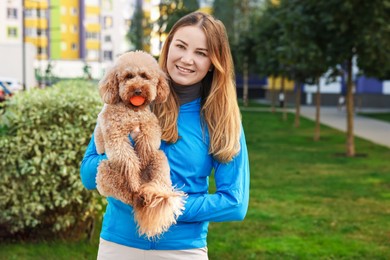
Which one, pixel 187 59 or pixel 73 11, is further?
pixel 73 11

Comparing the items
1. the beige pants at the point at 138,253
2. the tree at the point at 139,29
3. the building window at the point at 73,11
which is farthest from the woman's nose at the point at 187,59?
the building window at the point at 73,11

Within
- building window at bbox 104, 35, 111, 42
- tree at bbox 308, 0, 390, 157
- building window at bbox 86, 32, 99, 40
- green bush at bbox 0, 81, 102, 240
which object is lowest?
green bush at bbox 0, 81, 102, 240

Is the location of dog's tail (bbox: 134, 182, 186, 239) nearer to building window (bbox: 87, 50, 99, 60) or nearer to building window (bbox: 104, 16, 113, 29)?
building window (bbox: 104, 16, 113, 29)

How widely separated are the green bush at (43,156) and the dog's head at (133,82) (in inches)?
150

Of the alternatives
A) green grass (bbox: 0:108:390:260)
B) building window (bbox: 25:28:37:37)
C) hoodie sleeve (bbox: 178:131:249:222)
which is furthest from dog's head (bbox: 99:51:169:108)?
building window (bbox: 25:28:37:37)

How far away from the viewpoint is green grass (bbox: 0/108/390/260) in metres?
6.47

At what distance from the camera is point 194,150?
2.46 m

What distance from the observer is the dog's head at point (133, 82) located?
7.34ft

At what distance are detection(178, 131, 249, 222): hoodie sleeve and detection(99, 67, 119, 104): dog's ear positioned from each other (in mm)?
459

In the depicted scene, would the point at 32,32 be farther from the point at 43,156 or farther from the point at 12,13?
the point at 43,156

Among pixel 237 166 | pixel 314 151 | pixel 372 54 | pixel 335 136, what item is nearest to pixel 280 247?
pixel 237 166

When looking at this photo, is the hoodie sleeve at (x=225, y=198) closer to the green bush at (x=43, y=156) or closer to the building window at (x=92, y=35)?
the green bush at (x=43, y=156)

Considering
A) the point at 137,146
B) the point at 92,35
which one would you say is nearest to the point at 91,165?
the point at 137,146

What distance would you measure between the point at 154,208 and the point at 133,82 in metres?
0.43
